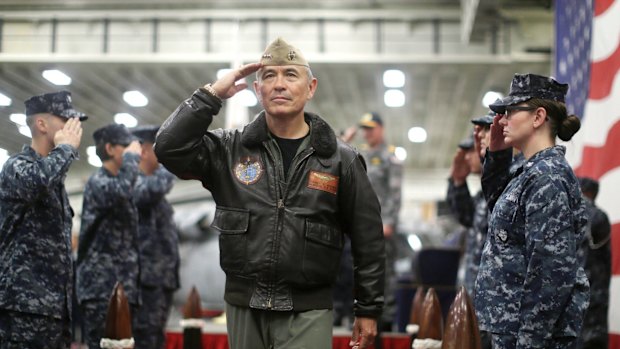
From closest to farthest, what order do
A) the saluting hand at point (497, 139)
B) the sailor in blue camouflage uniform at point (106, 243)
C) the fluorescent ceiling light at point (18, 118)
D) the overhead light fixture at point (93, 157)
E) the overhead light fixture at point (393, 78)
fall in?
1. the saluting hand at point (497, 139)
2. the fluorescent ceiling light at point (18, 118)
3. the sailor in blue camouflage uniform at point (106, 243)
4. the overhead light fixture at point (93, 157)
5. the overhead light fixture at point (393, 78)

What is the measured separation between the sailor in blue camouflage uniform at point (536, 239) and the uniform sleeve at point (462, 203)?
1.96 metres

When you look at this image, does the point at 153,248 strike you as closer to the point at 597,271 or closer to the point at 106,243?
the point at 106,243

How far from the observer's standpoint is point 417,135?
18.5 m

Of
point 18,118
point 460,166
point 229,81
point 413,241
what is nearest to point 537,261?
point 229,81

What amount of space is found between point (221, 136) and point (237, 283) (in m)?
0.54

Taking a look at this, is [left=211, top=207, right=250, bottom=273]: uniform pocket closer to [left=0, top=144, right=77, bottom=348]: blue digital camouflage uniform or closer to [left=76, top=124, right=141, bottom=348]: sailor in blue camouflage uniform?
[left=0, top=144, right=77, bottom=348]: blue digital camouflage uniform

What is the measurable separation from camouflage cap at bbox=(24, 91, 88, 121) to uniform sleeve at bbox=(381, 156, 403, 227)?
374cm

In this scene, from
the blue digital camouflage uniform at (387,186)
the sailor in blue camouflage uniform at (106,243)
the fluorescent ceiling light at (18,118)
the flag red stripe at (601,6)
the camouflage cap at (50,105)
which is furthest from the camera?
the blue digital camouflage uniform at (387,186)

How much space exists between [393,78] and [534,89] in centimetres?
985

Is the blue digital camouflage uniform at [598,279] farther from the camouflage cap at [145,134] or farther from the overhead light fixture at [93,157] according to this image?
the overhead light fixture at [93,157]

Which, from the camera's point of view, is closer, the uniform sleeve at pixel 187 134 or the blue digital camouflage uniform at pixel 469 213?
the uniform sleeve at pixel 187 134

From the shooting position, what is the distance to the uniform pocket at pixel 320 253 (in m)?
2.76

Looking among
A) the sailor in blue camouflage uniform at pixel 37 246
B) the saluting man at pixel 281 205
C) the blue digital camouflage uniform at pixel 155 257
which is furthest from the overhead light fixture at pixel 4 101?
the saluting man at pixel 281 205

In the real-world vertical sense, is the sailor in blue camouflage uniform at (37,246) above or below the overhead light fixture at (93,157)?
below
